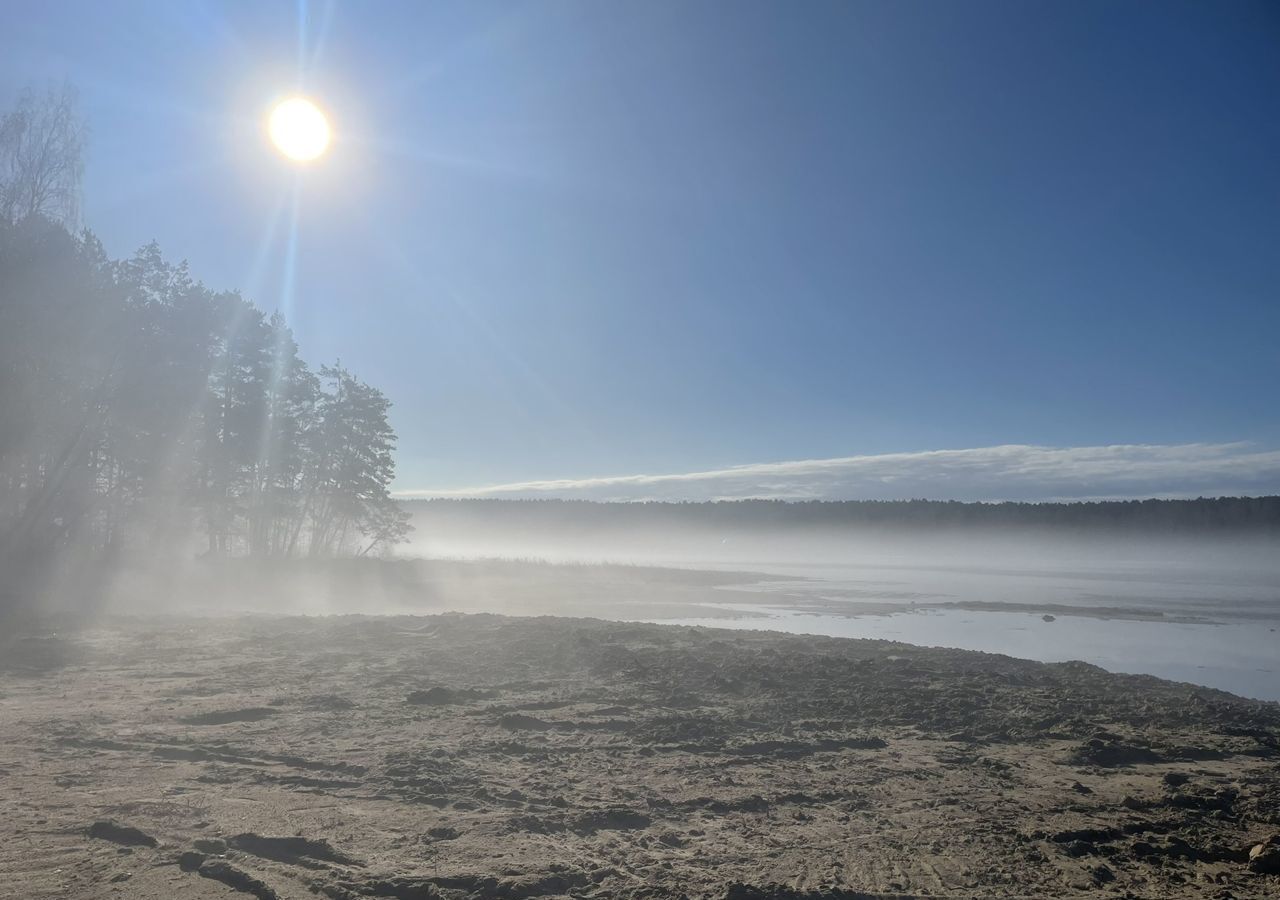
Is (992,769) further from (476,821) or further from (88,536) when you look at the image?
(88,536)

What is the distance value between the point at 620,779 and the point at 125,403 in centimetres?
2256

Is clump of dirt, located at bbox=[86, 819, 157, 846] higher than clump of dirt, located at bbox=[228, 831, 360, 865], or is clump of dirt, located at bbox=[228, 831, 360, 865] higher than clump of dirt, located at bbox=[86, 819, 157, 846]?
clump of dirt, located at bbox=[86, 819, 157, 846]

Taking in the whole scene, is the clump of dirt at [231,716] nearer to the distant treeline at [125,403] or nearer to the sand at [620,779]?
the sand at [620,779]

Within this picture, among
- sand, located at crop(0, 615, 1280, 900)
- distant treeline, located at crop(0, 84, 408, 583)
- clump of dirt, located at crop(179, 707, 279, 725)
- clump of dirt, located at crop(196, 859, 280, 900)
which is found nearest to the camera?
clump of dirt, located at crop(196, 859, 280, 900)

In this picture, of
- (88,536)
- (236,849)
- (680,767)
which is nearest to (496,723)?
(680,767)

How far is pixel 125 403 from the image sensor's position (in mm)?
23672

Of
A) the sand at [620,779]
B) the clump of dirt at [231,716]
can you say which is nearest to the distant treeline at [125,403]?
the sand at [620,779]

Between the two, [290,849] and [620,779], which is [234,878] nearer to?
[290,849]

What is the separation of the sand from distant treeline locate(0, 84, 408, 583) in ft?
40.9

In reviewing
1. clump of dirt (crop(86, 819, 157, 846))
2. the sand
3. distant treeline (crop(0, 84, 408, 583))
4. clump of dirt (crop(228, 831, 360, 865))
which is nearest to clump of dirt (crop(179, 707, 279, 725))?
the sand

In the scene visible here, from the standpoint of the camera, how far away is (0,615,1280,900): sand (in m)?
4.71

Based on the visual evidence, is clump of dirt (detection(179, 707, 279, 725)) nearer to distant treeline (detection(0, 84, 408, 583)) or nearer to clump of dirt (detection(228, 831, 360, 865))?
clump of dirt (detection(228, 831, 360, 865))

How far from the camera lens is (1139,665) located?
584 inches

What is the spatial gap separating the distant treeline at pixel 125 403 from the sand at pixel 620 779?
40.9ft
